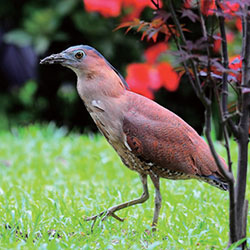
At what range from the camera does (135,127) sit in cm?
325

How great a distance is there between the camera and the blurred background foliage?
7.73m

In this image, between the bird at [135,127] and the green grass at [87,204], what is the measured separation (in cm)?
17

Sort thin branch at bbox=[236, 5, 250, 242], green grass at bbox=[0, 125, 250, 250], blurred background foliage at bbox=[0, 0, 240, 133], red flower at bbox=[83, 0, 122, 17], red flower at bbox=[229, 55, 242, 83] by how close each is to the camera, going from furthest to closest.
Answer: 1. blurred background foliage at bbox=[0, 0, 240, 133]
2. red flower at bbox=[83, 0, 122, 17]
3. green grass at bbox=[0, 125, 250, 250]
4. red flower at bbox=[229, 55, 242, 83]
5. thin branch at bbox=[236, 5, 250, 242]

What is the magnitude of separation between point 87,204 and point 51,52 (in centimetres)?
470

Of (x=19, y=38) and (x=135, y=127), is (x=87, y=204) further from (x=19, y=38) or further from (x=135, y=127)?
(x=19, y=38)

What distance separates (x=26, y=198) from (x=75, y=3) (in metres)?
4.30

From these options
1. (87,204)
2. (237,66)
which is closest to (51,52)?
(87,204)

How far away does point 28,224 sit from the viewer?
3.43 m

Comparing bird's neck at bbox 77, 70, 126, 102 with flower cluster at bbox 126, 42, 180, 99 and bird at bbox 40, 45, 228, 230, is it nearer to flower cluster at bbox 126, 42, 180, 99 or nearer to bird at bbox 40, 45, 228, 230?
bird at bbox 40, 45, 228, 230

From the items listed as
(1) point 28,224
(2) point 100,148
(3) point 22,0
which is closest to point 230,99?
(2) point 100,148

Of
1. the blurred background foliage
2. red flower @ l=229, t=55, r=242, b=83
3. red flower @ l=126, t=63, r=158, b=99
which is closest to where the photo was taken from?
red flower @ l=229, t=55, r=242, b=83

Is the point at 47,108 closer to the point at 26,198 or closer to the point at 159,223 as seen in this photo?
the point at 26,198

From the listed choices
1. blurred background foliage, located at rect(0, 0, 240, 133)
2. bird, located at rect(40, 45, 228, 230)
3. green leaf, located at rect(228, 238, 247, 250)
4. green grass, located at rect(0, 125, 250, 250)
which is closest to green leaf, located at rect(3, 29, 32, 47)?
blurred background foliage, located at rect(0, 0, 240, 133)

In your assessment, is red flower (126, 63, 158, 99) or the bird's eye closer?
the bird's eye
